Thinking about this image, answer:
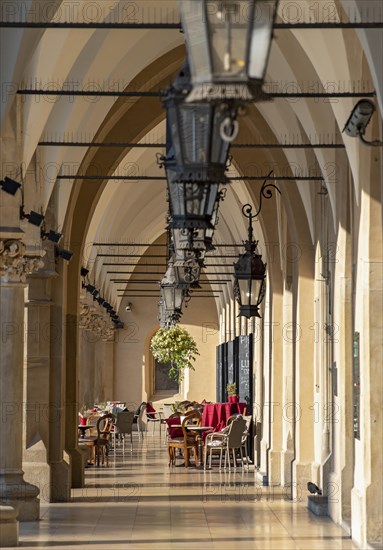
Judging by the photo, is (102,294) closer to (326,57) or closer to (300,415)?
(300,415)

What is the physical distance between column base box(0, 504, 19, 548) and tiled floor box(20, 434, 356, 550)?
25 cm

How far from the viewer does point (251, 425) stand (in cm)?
2117

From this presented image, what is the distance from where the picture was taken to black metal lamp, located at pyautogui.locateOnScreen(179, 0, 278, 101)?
3594 mm

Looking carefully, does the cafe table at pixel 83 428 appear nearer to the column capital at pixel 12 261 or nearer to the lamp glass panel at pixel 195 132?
the column capital at pixel 12 261

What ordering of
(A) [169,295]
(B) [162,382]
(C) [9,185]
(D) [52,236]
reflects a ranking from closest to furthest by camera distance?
(C) [9,185]
(D) [52,236]
(A) [169,295]
(B) [162,382]

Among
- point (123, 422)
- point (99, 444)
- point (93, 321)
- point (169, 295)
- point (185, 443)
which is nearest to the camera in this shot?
point (169, 295)

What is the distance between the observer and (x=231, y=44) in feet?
11.8

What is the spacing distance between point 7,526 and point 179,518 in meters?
3.13

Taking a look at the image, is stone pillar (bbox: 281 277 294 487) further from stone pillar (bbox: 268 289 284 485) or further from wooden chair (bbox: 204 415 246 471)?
wooden chair (bbox: 204 415 246 471)

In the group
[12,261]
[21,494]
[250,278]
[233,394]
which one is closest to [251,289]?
[250,278]

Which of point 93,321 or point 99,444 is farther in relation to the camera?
point 93,321

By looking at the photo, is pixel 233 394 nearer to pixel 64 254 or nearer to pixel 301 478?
pixel 301 478

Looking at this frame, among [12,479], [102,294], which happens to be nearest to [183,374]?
[102,294]

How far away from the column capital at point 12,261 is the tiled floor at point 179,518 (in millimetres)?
2674
